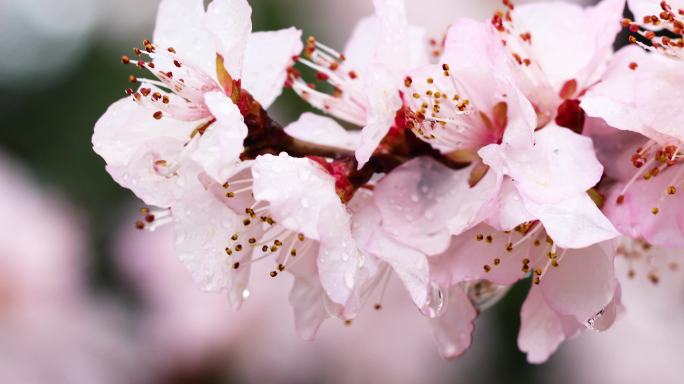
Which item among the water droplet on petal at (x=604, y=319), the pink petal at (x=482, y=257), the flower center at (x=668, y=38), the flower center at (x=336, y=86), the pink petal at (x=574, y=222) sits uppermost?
the flower center at (x=668, y=38)

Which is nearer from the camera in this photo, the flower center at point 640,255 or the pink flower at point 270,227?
the pink flower at point 270,227

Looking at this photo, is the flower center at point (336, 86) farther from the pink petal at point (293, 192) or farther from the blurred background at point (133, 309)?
the blurred background at point (133, 309)

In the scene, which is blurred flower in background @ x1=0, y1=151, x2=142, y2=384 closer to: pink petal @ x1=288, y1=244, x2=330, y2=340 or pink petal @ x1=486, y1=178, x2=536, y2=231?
pink petal @ x1=288, y1=244, x2=330, y2=340

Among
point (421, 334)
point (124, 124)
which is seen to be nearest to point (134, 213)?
point (421, 334)

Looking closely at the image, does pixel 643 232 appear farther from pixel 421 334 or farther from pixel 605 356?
pixel 605 356

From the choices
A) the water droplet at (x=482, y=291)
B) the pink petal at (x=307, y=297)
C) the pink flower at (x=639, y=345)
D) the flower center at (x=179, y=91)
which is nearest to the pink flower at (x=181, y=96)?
the flower center at (x=179, y=91)

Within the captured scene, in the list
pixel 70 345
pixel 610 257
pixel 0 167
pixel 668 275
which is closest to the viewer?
pixel 610 257
